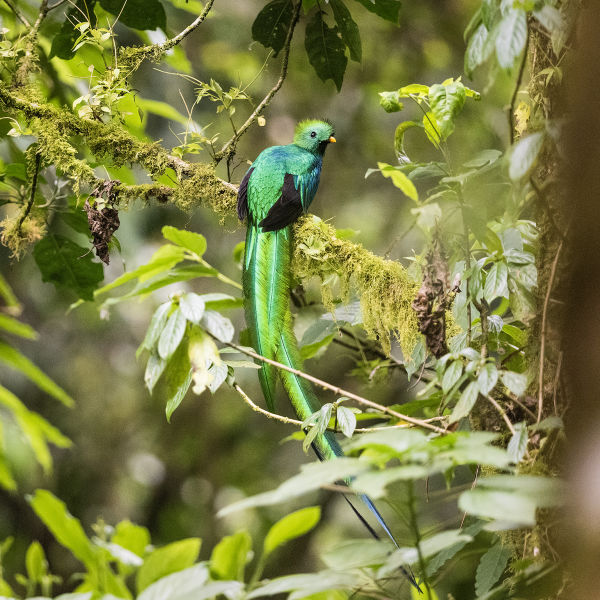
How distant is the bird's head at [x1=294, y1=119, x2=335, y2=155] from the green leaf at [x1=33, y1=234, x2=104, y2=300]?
0.67 meters

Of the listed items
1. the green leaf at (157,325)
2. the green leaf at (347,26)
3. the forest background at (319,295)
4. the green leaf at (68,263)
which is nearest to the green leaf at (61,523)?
the forest background at (319,295)

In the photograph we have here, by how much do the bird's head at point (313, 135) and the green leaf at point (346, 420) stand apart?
0.95 metres

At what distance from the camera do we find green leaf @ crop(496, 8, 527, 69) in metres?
0.76

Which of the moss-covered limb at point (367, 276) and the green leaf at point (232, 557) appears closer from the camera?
the green leaf at point (232, 557)

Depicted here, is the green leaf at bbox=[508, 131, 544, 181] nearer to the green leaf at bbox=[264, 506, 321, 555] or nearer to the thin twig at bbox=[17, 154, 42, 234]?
the green leaf at bbox=[264, 506, 321, 555]

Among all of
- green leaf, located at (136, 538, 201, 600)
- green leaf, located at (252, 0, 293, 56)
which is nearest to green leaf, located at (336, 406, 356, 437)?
green leaf, located at (136, 538, 201, 600)

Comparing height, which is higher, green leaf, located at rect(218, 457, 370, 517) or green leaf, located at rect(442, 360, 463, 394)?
green leaf, located at rect(218, 457, 370, 517)

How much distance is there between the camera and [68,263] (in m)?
1.85

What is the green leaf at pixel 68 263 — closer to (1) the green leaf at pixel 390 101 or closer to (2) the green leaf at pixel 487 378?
(1) the green leaf at pixel 390 101

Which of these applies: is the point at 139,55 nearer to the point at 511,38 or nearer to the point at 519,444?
the point at 511,38

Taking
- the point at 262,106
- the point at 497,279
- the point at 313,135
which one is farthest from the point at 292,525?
the point at 313,135

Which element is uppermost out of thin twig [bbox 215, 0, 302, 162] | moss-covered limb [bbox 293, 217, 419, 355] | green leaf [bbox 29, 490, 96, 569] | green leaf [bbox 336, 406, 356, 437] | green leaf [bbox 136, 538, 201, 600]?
thin twig [bbox 215, 0, 302, 162]

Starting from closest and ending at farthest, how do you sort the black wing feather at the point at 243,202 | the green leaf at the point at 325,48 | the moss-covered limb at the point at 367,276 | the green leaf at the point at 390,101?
the green leaf at the point at 390,101 → the moss-covered limb at the point at 367,276 → the black wing feather at the point at 243,202 → the green leaf at the point at 325,48

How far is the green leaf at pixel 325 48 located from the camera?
1.71 meters
